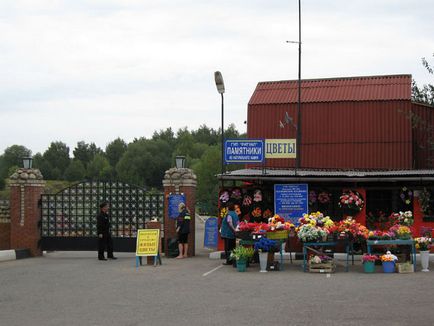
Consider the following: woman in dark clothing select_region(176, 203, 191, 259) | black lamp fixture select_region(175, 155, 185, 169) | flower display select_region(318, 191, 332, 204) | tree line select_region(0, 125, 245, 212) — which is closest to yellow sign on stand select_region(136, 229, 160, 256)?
woman in dark clothing select_region(176, 203, 191, 259)

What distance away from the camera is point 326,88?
30.4m

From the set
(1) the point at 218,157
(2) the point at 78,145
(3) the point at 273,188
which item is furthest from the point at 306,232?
(2) the point at 78,145

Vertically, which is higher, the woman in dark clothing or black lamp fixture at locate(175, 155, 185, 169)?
black lamp fixture at locate(175, 155, 185, 169)

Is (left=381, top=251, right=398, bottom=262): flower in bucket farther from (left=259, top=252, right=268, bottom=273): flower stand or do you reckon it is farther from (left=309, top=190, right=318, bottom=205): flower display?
(left=309, top=190, right=318, bottom=205): flower display

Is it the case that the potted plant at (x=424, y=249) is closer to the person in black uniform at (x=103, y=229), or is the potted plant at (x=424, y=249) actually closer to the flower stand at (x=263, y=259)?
the flower stand at (x=263, y=259)

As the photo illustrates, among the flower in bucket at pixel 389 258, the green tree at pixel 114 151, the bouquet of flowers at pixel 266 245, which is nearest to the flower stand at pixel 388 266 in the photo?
the flower in bucket at pixel 389 258

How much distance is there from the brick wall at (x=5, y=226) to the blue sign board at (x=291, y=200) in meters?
9.63

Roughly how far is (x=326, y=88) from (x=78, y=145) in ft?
430

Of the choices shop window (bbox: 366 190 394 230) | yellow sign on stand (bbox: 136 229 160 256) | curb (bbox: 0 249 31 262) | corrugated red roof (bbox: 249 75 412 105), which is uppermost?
corrugated red roof (bbox: 249 75 412 105)

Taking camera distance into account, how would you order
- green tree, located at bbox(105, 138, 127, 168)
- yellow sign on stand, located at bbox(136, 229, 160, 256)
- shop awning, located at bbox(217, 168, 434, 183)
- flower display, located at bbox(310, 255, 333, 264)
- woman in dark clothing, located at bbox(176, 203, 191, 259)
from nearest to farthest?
flower display, located at bbox(310, 255, 333, 264)
yellow sign on stand, located at bbox(136, 229, 160, 256)
shop awning, located at bbox(217, 168, 434, 183)
woman in dark clothing, located at bbox(176, 203, 191, 259)
green tree, located at bbox(105, 138, 127, 168)

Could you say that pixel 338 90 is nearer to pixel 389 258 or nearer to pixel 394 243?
pixel 394 243

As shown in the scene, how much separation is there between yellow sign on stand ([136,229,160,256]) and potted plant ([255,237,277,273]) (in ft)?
11.5

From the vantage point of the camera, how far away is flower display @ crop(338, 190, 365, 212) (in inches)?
907

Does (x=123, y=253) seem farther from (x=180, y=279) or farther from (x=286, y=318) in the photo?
(x=286, y=318)
